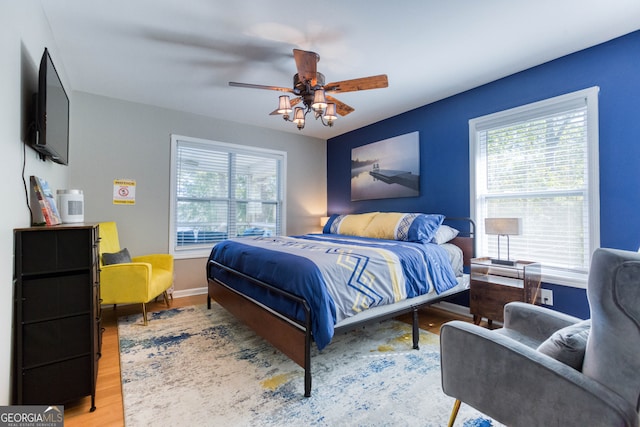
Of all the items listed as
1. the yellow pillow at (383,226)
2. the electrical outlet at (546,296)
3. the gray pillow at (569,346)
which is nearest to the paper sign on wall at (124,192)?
the yellow pillow at (383,226)

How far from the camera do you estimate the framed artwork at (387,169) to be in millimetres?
3893

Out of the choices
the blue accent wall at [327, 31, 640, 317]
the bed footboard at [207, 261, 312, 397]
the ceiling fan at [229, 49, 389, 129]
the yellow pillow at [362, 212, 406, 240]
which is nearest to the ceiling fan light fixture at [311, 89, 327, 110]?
the ceiling fan at [229, 49, 389, 129]

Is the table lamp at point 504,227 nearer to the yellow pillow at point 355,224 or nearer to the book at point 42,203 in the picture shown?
the yellow pillow at point 355,224

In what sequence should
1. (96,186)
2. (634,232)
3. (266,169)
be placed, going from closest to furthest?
(634,232)
(96,186)
(266,169)

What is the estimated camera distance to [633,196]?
2232mm

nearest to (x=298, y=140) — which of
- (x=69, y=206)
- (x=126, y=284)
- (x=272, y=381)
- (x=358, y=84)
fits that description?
(x=358, y=84)

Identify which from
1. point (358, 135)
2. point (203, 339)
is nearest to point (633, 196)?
point (358, 135)

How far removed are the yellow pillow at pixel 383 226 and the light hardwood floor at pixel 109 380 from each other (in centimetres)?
94

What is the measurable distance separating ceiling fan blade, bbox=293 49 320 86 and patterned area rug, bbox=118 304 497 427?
7.32 feet

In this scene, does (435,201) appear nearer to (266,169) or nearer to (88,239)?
(266,169)

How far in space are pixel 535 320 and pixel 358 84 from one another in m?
2.04

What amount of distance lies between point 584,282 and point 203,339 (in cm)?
326

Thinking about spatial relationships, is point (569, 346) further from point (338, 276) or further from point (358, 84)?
point (358, 84)

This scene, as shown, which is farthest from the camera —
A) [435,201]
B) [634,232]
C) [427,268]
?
[435,201]
